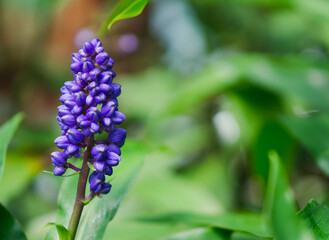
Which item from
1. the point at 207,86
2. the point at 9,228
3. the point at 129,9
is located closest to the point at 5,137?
the point at 9,228

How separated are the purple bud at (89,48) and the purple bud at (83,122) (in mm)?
74

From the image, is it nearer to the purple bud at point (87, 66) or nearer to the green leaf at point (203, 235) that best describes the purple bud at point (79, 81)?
the purple bud at point (87, 66)

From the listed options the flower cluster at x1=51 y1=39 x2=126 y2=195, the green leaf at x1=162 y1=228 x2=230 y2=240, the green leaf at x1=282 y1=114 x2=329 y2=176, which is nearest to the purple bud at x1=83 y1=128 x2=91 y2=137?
the flower cluster at x1=51 y1=39 x2=126 y2=195

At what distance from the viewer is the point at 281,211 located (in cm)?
49

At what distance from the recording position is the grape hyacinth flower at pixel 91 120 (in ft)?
1.54

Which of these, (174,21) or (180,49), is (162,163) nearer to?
(180,49)

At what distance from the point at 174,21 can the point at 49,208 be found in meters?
1.21

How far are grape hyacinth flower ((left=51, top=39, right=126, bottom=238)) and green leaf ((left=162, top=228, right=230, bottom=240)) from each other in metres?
0.19

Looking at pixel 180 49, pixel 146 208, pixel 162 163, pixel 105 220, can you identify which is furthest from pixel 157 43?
pixel 105 220

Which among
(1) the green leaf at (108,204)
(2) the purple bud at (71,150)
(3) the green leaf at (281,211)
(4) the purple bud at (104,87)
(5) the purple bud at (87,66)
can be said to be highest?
(5) the purple bud at (87,66)

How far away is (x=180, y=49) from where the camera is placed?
7.36 ft

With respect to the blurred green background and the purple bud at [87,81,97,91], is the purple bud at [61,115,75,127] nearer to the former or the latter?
the purple bud at [87,81,97,91]

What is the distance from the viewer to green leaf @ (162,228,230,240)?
2.05 ft

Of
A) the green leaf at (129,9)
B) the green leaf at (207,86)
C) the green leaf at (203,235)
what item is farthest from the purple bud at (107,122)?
the green leaf at (207,86)
